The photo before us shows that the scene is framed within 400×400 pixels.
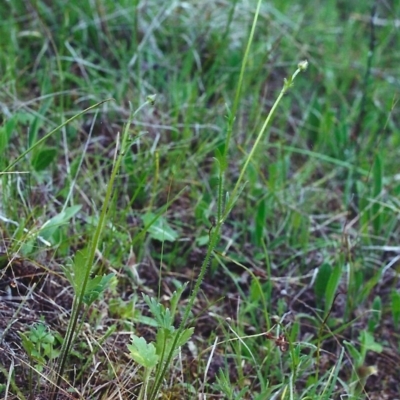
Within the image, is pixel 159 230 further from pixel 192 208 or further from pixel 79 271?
pixel 79 271

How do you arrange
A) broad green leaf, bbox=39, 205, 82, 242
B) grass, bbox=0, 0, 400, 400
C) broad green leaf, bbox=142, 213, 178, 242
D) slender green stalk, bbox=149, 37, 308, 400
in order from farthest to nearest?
broad green leaf, bbox=142, 213, 178, 242 < broad green leaf, bbox=39, 205, 82, 242 < grass, bbox=0, 0, 400, 400 < slender green stalk, bbox=149, 37, 308, 400

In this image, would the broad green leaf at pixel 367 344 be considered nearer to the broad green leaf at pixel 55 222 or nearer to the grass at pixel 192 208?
the grass at pixel 192 208

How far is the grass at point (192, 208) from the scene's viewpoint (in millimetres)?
1218

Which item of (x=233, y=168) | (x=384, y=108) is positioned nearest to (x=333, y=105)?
(x=384, y=108)

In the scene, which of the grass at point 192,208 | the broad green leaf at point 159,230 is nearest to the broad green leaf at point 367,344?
the grass at point 192,208

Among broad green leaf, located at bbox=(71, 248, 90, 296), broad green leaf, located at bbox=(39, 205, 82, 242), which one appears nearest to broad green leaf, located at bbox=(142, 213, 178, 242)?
broad green leaf, located at bbox=(39, 205, 82, 242)

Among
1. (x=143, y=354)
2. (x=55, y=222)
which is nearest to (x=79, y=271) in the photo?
(x=143, y=354)

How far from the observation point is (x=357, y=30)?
271cm

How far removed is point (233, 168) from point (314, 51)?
802mm

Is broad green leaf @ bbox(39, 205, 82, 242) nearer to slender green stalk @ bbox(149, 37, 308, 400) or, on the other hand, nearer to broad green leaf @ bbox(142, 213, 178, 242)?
broad green leaf @ bbox(142, 213, 178, 242)

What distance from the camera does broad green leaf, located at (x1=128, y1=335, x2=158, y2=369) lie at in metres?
1.08

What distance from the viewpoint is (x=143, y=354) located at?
1087 millimetres

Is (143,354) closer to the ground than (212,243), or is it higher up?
closer to the ground

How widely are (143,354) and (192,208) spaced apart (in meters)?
0.71
